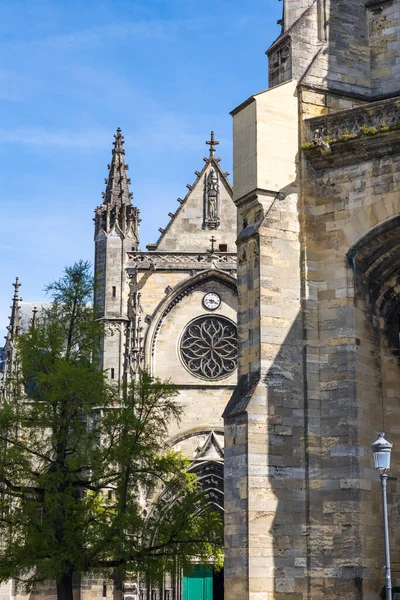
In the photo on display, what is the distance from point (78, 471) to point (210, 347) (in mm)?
18182

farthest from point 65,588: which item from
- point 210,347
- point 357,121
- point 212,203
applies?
point 212,203

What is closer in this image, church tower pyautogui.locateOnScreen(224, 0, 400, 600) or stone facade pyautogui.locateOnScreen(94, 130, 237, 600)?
church tower pyautogui.locateOnScreen(224, 0, 400, 600)

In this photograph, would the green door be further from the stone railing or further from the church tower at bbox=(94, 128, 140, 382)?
the stone railing

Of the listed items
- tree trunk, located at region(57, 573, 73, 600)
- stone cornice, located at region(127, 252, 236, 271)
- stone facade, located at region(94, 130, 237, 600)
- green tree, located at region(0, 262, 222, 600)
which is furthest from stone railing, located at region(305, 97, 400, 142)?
stone cornice, located at region(127, 252, 236, 271)

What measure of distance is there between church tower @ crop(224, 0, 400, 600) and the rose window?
751 inches

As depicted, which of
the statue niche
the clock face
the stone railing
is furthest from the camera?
the statue niche

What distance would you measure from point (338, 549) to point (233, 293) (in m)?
21.6

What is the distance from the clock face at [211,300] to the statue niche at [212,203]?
3.00 metres

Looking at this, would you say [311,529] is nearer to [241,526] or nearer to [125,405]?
[241,526]

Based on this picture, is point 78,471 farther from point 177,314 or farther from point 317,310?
point 177,314

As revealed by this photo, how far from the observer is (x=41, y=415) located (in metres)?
16.8

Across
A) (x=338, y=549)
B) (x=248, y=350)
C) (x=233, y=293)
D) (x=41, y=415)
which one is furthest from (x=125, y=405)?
(x=233, y=293)

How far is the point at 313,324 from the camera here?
14234 mm

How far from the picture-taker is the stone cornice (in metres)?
34.8
